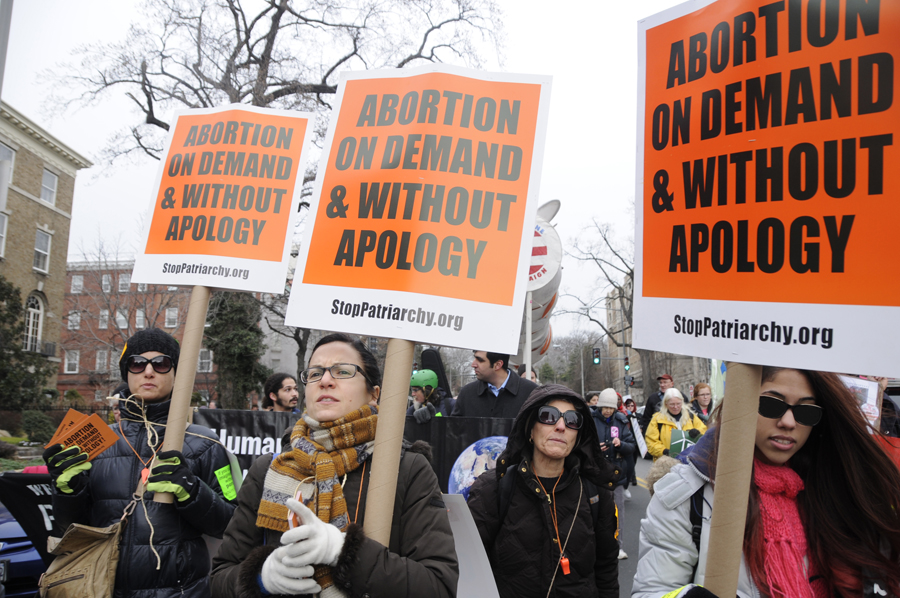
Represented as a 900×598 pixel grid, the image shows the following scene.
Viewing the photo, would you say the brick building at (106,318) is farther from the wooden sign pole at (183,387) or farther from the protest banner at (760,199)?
the protest banner at (760,199)

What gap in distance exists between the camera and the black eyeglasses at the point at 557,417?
3.12 metres

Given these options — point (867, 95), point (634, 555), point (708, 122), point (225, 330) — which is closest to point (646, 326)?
point (708, 122)

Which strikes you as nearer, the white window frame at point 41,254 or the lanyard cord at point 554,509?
the lanyard cord at point 554,509

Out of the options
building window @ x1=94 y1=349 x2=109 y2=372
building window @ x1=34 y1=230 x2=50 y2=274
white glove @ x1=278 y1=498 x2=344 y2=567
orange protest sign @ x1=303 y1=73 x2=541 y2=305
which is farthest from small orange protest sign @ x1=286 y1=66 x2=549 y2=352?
building window @ x1=94 y1=349 x2=109 y2=372

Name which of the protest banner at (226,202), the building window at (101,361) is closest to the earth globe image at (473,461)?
the protest banner at (226,202)

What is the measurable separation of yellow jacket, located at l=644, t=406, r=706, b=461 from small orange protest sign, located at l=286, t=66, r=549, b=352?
7.04 meters

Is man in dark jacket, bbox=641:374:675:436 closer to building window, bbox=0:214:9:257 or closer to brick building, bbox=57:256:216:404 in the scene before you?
brick building, bbox=57:256:216:404

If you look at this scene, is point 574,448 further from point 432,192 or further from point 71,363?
point 71,363

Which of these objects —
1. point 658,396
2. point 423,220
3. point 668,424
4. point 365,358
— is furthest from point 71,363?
point 423,220

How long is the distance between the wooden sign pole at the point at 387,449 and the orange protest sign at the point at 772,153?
2.90 feet

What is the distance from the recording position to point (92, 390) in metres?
40.7

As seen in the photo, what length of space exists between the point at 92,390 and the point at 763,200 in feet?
155

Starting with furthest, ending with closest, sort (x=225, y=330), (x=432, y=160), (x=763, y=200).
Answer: (x=225, y=330) < (x=432, y=160) < (x=763, y=200)

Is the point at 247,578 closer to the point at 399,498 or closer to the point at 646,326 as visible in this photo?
the point at 399,498
